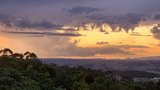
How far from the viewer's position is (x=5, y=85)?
61.2 m

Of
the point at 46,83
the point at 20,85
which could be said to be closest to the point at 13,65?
the point at 46,83

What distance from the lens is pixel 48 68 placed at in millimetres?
89812

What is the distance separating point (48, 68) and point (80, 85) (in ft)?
74.0

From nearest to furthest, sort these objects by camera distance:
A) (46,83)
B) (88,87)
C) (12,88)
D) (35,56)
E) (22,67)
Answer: (12,88) < (88,87) < (46,83) < (22,67) < (35,56)

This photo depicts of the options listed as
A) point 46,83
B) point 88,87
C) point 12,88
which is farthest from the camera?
point 46,83

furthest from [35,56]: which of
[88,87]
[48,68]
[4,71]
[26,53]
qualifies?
[88,87]

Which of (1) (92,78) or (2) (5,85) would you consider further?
(1) (92,78)

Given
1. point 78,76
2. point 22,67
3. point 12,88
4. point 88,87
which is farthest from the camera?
point 22,67

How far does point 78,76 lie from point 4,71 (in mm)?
15410

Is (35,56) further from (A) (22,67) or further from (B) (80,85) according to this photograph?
(B) (80,85)

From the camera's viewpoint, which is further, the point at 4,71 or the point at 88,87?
the point at 4,71

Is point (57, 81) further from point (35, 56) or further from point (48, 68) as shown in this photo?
point (35, 56)

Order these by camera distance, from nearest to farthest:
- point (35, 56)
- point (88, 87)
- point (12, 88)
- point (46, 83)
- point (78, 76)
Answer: point (12, 88) < point (88, 87) < point (46, 83) < point (78, 76) < point (35, 56)

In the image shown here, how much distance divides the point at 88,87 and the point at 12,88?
1230cm
